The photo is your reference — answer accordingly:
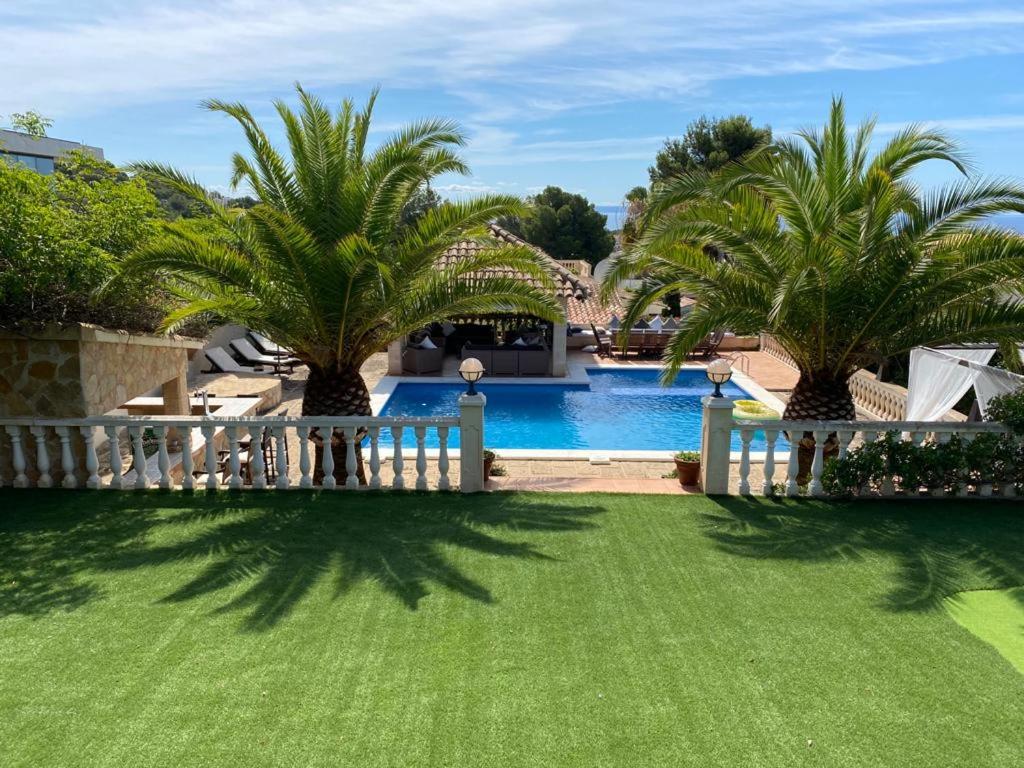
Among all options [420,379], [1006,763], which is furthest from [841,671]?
[420,379]

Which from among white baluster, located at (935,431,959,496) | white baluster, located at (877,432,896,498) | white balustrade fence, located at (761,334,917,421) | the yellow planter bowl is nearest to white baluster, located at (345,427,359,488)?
white baluster, located at (877,432,896,498)

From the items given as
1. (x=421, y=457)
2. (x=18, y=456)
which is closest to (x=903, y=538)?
(x=421, y=457)

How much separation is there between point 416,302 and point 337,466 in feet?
9.03

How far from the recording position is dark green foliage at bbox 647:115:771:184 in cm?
4478

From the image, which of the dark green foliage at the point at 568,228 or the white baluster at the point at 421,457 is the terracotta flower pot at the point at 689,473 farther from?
the dark green foliage at the point at 568,228

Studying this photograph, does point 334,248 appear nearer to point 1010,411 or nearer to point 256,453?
point 256,453

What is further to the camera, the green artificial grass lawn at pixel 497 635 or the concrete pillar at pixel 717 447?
the concrete pillar at pixel 717 447

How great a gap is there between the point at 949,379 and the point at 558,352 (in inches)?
480

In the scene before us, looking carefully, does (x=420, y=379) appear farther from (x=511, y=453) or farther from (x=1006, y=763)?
(x=1006, y=763)

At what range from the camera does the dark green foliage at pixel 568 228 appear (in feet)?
194

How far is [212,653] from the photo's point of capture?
17.1 feet

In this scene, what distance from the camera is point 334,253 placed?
27.9 feet

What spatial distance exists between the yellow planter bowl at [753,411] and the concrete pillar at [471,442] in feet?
32.2

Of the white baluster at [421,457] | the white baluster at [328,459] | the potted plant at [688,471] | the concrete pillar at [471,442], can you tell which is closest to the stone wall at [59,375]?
the white baluster at [328,459]
